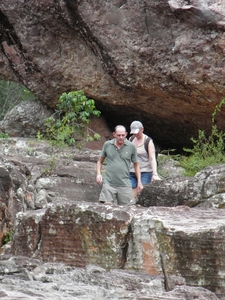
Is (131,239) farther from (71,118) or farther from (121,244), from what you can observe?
(71,118)

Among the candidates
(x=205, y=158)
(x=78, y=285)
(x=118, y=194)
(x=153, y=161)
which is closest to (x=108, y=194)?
(x=118, y=194)

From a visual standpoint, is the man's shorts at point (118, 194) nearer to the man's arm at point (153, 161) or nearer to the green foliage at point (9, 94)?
the man's arm at point (153, 161)

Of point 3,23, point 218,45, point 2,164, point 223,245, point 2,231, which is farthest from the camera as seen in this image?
point 3,23

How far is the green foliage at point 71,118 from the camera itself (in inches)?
480

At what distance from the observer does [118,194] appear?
7.82 m

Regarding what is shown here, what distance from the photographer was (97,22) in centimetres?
1236

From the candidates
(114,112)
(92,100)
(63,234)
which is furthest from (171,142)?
(63,234)

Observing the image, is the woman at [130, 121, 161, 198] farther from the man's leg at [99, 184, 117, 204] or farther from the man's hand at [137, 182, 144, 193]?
the man's leg at [99, 184, 117, 204]

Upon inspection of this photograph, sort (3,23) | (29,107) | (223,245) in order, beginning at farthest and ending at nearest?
1. (29,107)
2. (3,23)
3. (223,245)

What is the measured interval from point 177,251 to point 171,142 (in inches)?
348

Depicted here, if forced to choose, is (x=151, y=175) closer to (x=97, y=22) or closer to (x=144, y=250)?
(x=144, y=250)

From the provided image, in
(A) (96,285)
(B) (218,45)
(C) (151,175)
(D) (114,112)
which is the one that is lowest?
(A) (96,285)

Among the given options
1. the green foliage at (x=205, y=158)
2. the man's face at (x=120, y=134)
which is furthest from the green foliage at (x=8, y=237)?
the green foliage at (x=205, y=158)

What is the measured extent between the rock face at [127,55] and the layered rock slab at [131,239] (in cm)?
567
